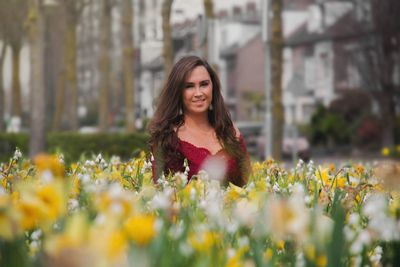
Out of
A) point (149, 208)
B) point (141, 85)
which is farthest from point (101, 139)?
point (141, 85)

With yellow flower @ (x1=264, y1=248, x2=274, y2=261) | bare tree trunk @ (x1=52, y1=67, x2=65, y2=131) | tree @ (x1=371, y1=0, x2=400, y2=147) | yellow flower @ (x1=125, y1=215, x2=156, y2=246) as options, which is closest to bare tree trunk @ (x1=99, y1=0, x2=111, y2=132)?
bare tree trunk @ (x1=52, y1=67, x2=65, y2=131)

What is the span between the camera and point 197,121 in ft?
20.9

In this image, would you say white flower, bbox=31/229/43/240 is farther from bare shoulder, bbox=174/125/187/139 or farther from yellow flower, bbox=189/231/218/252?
bare shoulder, bbox=174/125/187/139

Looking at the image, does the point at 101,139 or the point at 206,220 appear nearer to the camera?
the point at 206,220

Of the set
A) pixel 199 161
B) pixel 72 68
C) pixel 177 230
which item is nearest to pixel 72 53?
pixel 72 68

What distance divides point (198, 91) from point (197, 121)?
0.87 ft

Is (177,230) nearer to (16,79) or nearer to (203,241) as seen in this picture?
(203,241)

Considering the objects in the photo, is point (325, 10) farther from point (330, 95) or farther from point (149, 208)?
point (149, 208)

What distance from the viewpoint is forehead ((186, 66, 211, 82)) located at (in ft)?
20.3

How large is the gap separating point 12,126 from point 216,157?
29621 mm

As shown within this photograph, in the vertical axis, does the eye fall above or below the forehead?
below

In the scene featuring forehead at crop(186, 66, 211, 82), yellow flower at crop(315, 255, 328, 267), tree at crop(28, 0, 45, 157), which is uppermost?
forehead at crop(186, 66, 211, 82)

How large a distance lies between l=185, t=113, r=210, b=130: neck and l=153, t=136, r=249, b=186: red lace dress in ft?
0.57

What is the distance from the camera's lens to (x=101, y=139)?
24.2 m
